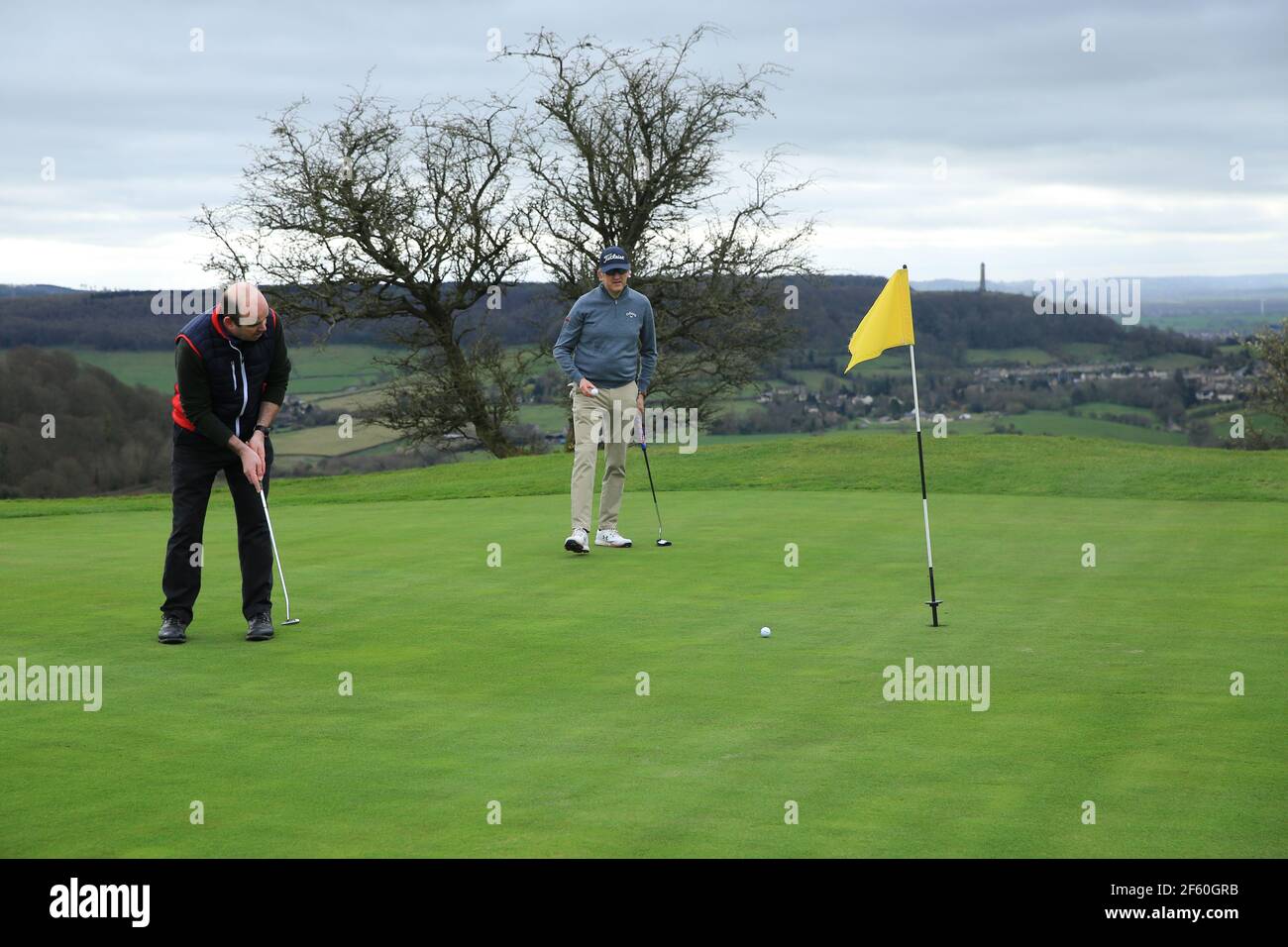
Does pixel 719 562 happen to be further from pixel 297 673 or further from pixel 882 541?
pixel 297 673

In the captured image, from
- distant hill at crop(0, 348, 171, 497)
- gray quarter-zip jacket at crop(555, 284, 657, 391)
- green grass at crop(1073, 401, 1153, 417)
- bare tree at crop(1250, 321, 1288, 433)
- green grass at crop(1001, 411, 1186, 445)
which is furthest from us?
green grass at crop(1073, 401, 1153, 417)

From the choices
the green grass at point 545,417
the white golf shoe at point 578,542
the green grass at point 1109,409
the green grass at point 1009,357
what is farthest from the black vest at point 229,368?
the green grass at point 1009,357

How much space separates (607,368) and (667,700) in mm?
6446

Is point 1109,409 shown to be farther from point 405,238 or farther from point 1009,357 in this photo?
point 405,238

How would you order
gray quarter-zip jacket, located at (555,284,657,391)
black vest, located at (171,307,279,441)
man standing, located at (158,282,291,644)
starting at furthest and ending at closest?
1. gray quarter-zip jacket, located at (555,284,657,391)
2. black vest, located at (171,307,279,441)
3. man standing, located at (158,282,291,644)

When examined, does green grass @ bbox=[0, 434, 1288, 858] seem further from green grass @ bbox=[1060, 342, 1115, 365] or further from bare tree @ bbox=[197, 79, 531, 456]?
green grass @ bbox=[1060, 342, 1115, 365]

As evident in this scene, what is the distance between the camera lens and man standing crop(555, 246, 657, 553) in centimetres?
1226

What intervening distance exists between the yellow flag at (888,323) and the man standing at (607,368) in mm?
3386

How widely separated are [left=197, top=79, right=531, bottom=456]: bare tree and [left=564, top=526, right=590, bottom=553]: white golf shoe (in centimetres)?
2555

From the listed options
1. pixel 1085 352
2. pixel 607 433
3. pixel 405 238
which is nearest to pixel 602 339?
pixel 607 433

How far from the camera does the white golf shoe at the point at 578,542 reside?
11.6m

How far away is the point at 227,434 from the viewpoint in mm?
8227

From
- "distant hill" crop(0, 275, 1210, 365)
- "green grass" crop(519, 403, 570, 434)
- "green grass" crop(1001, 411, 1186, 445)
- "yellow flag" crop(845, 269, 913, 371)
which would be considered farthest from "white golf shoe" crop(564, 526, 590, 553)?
"distant hill" crop(0, 275, 1210, 365)

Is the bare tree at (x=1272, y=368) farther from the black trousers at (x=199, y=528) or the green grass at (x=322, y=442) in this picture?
the black trousers at (x=199, y=528)
